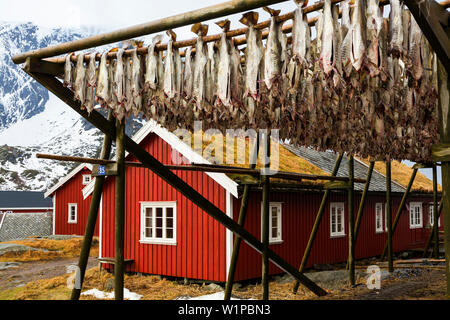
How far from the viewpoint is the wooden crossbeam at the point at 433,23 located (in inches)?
104

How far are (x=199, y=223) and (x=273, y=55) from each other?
10.1m

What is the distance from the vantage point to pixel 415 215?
2331 centimetres

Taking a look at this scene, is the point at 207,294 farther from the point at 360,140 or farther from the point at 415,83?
the point at 415,83

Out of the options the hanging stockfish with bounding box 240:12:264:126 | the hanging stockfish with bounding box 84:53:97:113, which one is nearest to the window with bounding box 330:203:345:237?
the hanging stockfish with bounding box 84:53:97:113

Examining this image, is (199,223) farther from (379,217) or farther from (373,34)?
(373,34)

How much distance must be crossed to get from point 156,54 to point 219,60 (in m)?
0.67

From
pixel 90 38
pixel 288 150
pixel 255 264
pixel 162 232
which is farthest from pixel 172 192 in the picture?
pixel 90 38

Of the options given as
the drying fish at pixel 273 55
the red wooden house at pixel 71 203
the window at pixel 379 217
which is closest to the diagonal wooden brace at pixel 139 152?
the drying fish at pixel 273 55

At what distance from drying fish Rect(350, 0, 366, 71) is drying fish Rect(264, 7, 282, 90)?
0.71m

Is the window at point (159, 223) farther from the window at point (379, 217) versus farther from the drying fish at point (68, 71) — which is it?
the window at point (379, 217)

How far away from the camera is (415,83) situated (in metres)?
3.72

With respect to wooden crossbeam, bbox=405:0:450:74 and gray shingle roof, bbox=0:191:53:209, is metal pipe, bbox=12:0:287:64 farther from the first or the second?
gray shingle roof, bbox=0:191:53:209

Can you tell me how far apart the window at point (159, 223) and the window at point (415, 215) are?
13.7 metres

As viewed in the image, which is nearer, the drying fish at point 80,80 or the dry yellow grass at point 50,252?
the drying fish at point 80,80
